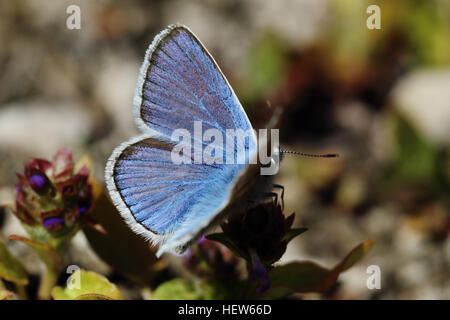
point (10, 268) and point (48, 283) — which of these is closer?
point (10, 268)

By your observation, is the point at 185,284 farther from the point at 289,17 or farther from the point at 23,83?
the point at 289,17

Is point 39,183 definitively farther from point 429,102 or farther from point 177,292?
point 429,102

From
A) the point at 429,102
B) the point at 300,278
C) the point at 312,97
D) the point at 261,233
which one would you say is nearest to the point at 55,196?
the point at 261,233

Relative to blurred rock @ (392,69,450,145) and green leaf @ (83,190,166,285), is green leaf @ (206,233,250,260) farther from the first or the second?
blurred rock @ (392,69,450,145)

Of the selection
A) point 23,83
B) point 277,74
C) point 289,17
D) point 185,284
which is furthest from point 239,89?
point 185,284

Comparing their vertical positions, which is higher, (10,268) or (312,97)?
(312,97)

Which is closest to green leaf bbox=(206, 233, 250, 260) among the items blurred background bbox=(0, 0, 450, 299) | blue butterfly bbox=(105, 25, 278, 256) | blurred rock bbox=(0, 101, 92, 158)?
blue butterfly bbox=(105, 25, 278, 256)
